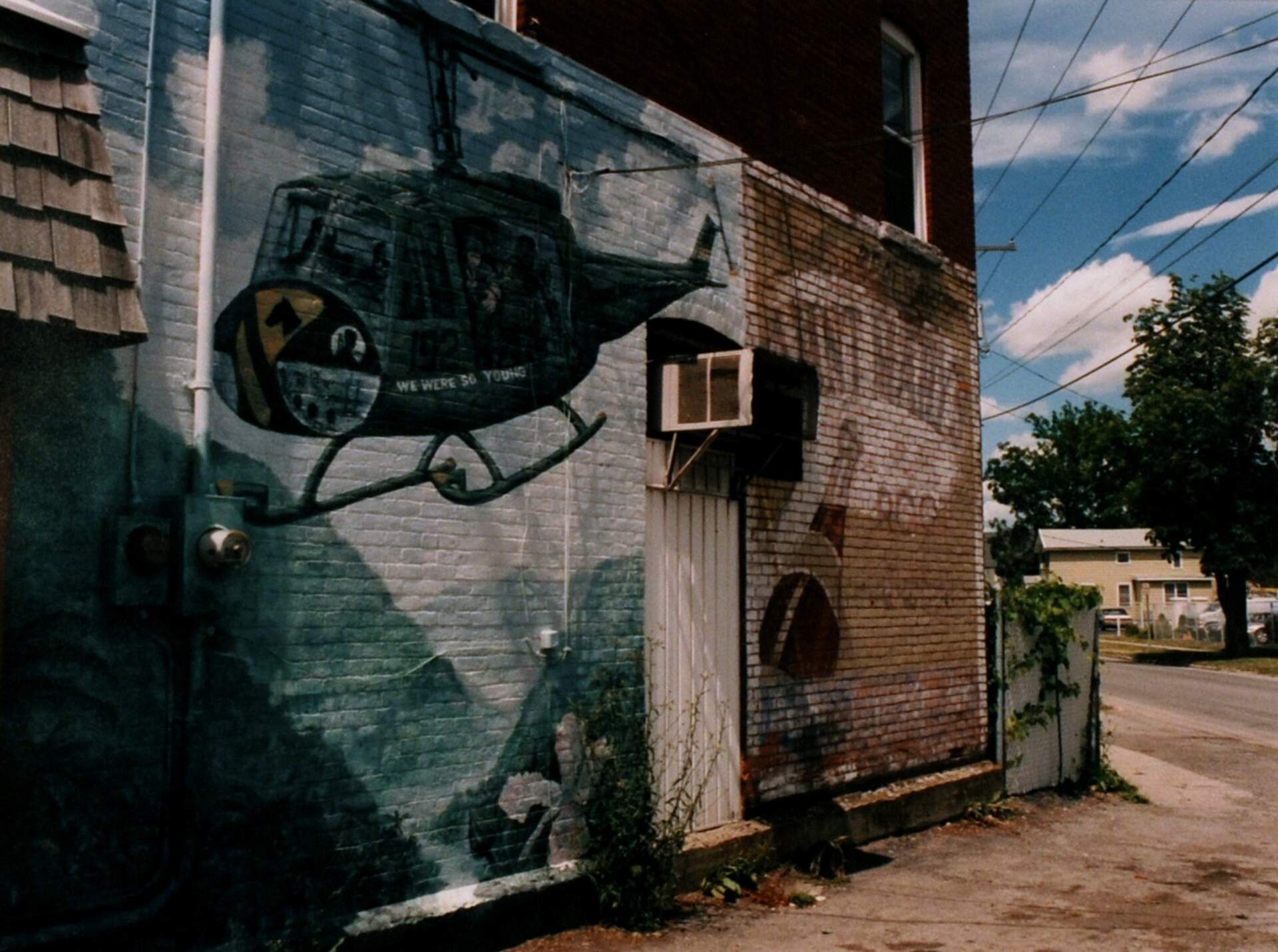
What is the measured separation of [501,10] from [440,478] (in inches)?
114

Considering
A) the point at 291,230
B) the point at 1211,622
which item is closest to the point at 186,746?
the point at 291,230

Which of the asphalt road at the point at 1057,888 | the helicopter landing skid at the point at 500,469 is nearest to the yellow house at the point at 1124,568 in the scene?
the asphalt road at the point at 1057,888

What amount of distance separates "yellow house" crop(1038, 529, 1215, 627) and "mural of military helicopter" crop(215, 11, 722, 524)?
6238cm

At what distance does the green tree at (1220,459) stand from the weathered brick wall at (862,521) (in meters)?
27.2

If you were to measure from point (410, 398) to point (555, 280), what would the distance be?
1.37 metres

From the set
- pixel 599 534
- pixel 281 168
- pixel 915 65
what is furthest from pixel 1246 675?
pixel 281 168

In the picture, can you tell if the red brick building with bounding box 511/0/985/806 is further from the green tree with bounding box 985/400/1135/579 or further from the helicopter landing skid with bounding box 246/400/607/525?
the green tree with bounding box 985/400/1135/579

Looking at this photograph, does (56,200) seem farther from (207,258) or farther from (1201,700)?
(1201,700)

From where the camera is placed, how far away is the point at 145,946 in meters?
4.66

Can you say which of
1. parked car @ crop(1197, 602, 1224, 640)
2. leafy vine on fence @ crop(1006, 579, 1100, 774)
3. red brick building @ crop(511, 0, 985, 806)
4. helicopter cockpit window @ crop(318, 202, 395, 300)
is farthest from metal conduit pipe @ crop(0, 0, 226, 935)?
parked car @ crop(1197, 602, 1224, 640)

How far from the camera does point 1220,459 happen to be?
35.8 meters

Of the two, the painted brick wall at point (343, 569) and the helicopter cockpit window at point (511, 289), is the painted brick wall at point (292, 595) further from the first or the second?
the helicopter cockpit window at point (511, 289)

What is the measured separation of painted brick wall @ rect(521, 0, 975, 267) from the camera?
7703 mm

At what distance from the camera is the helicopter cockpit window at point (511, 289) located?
6.39 metres
